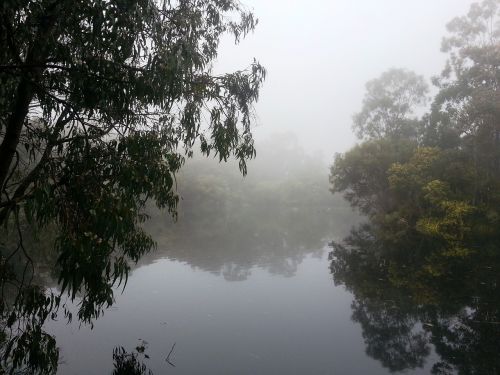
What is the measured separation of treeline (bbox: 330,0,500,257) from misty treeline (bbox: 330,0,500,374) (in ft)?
0.19

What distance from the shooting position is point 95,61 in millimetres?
4484

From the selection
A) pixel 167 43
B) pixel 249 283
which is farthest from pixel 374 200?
pixel 167 43

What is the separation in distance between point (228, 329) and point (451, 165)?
15.7 metres

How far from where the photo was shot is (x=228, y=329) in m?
9.14

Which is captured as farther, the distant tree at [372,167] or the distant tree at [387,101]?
the distant tree at [387,101]

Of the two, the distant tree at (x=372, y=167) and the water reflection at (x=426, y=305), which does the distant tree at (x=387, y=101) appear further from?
the water reflection at (x=426, y=305)

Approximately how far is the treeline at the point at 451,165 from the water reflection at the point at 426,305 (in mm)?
1507

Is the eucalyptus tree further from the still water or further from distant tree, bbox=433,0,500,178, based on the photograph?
distant tree, bbox=433,0,500,178

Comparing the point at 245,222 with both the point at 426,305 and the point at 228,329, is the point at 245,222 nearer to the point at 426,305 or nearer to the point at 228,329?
the point at 426,305

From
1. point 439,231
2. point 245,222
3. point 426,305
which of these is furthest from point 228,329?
point 245,222

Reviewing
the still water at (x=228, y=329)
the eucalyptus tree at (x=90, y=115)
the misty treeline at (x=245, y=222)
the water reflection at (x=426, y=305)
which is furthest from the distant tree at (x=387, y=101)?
the eucalyptus tree at (x=90, y=115)

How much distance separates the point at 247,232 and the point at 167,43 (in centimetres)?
2203

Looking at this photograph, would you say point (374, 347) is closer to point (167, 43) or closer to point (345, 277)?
point (345, 277)

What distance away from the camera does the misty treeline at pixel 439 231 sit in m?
8.30
